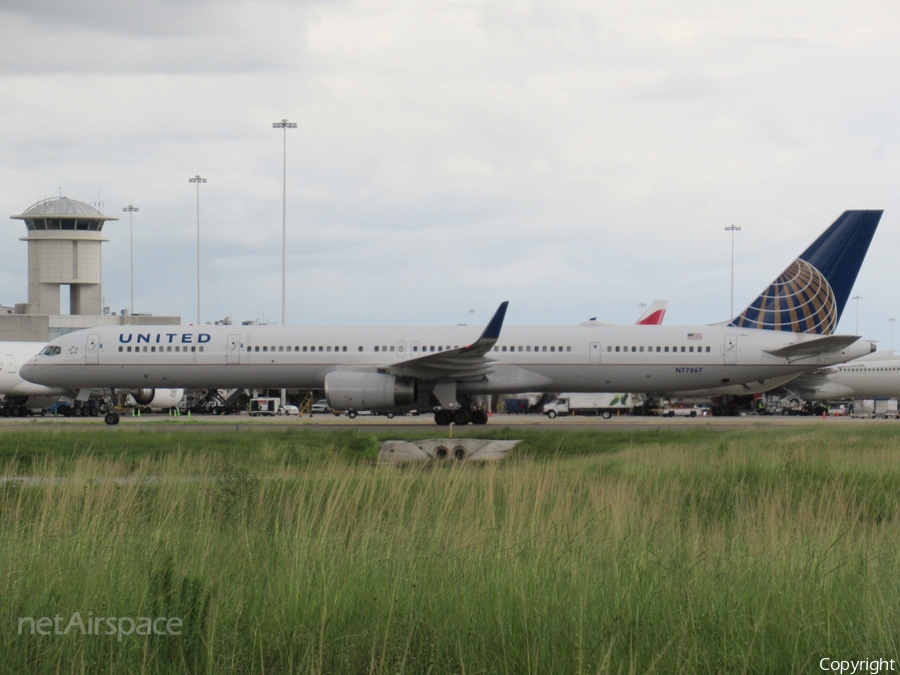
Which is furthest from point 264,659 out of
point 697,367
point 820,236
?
point 820,236

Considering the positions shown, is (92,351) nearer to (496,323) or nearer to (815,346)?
(496,323)

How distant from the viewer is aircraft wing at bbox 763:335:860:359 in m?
30.4

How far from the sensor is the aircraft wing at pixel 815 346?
99.6 ft

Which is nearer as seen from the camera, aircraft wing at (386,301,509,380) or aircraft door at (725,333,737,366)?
aircraft wing at (386,301,509,380)

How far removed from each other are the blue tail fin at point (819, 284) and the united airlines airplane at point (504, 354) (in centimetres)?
3

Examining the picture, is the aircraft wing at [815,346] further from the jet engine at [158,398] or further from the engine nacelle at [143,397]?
the jet engine at [158,398]

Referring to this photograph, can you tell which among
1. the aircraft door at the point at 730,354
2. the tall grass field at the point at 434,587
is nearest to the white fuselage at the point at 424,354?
the aircraft door at the point at 730,354

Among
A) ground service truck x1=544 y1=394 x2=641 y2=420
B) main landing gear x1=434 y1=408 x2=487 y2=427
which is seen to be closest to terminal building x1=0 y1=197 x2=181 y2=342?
ground service truck x1=544 y1=394 x2=641 y2=420

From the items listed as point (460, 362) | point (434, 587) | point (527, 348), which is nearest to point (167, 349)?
point (460, 362)

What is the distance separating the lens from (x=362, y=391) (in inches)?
1198

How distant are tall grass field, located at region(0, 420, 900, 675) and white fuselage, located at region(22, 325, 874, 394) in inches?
821

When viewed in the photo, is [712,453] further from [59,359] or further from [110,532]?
[59,359]

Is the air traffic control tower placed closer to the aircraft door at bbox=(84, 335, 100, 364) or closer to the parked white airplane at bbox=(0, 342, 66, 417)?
the parked white airplane at bbox=(0, 342, 66, 417)

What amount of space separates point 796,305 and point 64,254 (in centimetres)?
9053
